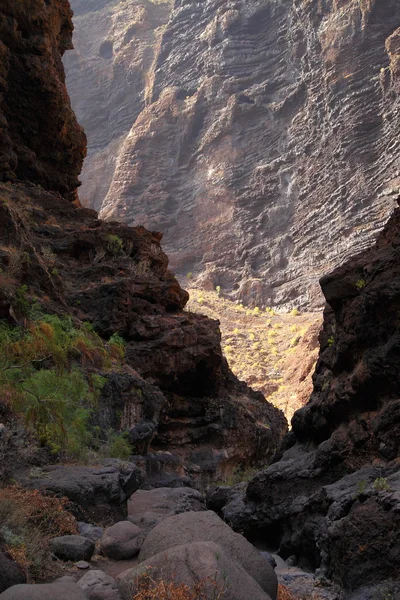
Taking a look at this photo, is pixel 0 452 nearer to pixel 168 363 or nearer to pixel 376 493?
pixel 376 493

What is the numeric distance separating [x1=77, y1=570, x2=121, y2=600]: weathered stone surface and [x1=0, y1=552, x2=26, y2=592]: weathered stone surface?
18.0 inches

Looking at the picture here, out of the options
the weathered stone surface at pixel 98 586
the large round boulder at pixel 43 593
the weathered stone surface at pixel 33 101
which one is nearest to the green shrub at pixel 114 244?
the weathered stone surface at pixel 33 101

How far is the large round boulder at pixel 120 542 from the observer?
5746 millimetres

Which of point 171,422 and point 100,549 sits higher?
point 171,422

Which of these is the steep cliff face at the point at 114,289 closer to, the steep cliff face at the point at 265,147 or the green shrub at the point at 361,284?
the green shrub at the point at 361,284

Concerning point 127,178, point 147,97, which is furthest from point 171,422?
point 147,97

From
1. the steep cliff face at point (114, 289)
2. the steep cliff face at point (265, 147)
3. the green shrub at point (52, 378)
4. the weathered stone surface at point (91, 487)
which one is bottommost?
the weathered stone surface at point (91, 487)

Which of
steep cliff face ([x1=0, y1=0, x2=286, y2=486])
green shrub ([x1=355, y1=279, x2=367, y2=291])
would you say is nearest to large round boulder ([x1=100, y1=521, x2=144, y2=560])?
green shrub ([x1=355, y1=279, x2=367, y2=291])

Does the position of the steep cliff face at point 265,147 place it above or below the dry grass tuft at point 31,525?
above

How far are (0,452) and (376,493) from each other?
13.7ft

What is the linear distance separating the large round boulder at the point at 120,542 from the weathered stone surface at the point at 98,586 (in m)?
1.15

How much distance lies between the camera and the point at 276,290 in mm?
60719

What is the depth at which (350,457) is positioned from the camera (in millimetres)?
8273

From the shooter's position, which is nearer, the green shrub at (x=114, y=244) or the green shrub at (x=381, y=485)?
the green shrub at (x=381, y=485)
